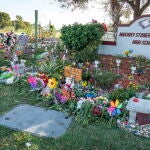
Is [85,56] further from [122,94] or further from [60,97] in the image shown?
[122,94]

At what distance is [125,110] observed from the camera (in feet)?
19.7

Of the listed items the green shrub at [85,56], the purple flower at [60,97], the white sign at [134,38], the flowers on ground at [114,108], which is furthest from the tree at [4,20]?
the flowers on ground at [114,108]

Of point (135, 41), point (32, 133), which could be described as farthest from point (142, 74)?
point (32, 133)

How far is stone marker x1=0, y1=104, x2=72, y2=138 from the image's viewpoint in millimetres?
5469

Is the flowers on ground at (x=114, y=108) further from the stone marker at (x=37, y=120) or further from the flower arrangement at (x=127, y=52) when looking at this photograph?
the flower arrangement at (x=127, y=52)

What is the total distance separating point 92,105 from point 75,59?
15.2ft

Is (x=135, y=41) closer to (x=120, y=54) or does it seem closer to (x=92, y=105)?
(x=120, y=54)

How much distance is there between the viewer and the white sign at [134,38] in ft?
36.4

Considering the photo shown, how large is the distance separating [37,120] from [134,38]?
22.0ft

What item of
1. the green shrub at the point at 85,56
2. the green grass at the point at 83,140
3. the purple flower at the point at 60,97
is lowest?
the green grass at the point at 83,140

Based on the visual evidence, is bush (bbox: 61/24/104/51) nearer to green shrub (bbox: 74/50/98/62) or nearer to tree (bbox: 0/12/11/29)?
green shrub (bbox: 74/50/98/62)

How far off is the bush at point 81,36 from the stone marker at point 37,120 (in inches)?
192

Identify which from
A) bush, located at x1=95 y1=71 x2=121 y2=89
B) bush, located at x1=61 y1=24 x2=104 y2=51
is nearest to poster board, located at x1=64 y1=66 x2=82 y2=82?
bush, located at x1=95 y1=71 x2=121 y2=89

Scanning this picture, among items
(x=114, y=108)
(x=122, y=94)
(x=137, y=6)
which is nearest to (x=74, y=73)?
(x=122, y=94)
